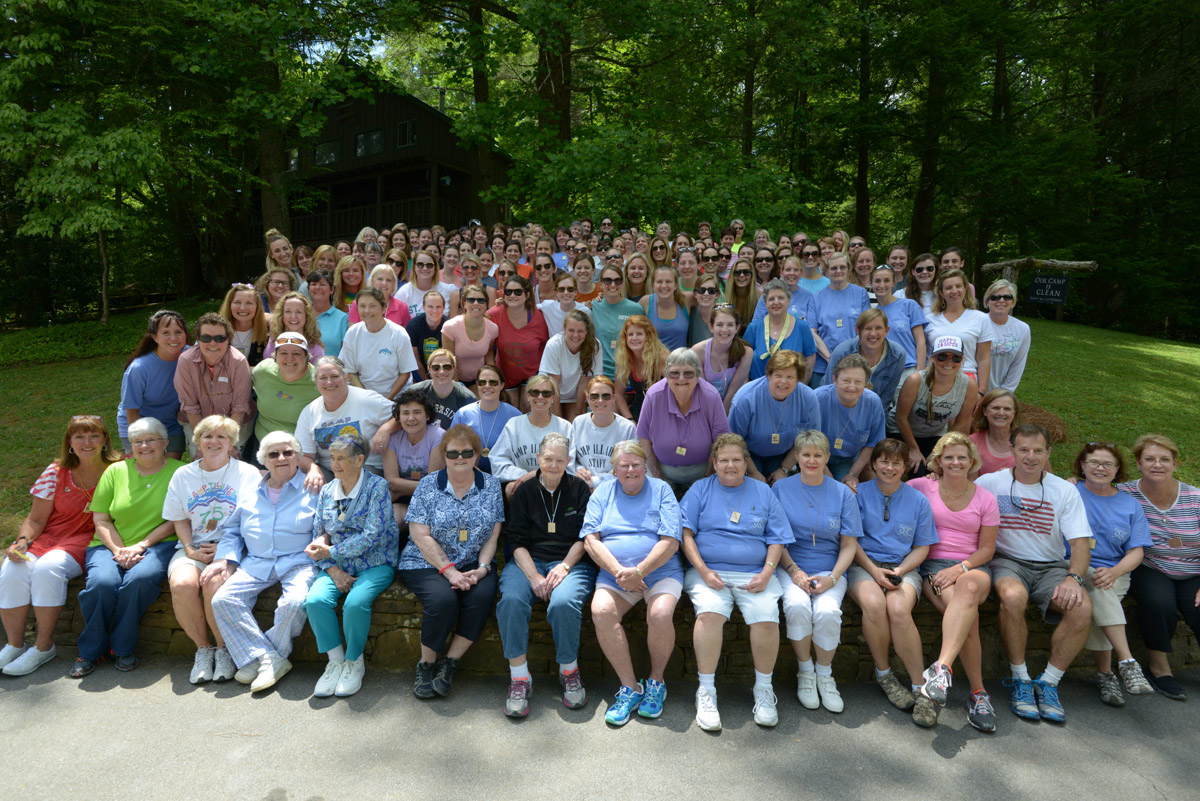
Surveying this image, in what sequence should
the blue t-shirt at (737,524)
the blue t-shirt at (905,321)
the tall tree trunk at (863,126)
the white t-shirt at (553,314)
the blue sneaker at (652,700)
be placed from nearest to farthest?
1. the blue sneaker at (652,700)
2. the blue t-shirt at (737,524)
3. the blue t-shirt at (905,321)
4. the white t-shirt at (553,314)
5. the tall tree trunk at (863,126)

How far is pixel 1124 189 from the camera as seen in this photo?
643 inches

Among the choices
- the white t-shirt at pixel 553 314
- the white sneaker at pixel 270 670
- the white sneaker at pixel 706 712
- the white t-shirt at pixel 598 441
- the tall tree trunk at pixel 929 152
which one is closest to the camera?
the white sneaker at pixel 706 712

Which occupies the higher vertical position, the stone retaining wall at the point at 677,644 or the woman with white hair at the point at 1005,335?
the woman with white hair at the point at 1005,335

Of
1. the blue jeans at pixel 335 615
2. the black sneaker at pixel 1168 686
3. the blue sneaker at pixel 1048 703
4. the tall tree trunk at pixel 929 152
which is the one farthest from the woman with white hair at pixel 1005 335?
the tall tree trunk at pixel 929 152

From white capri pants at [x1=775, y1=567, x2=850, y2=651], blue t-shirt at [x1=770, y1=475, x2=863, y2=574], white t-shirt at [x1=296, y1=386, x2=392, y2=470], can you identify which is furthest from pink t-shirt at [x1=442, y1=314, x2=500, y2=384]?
white capri pants at [x1=775, y1=567, x2=850, y2=651]

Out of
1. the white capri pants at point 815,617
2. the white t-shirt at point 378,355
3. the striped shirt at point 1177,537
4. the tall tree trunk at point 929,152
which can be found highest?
the tall tree trunk at point 929,152

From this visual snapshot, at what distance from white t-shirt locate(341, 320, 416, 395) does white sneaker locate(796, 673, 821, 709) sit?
367 centimetres

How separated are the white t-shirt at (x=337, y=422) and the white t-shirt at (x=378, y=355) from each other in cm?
58

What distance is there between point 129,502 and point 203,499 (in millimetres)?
526

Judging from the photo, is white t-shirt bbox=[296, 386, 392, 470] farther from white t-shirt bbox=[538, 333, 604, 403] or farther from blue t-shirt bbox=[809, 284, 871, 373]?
blue t-shirt bbox=[809, 284, 871, 373]

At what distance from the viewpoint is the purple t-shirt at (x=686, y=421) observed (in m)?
4.64

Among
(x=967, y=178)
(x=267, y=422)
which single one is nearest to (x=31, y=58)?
(x=267, y=422)

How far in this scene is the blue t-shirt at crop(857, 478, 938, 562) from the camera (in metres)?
4.12

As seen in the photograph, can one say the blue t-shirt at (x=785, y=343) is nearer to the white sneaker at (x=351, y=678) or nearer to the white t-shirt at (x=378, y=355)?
the white t-shirt at (x=378, y=355)
